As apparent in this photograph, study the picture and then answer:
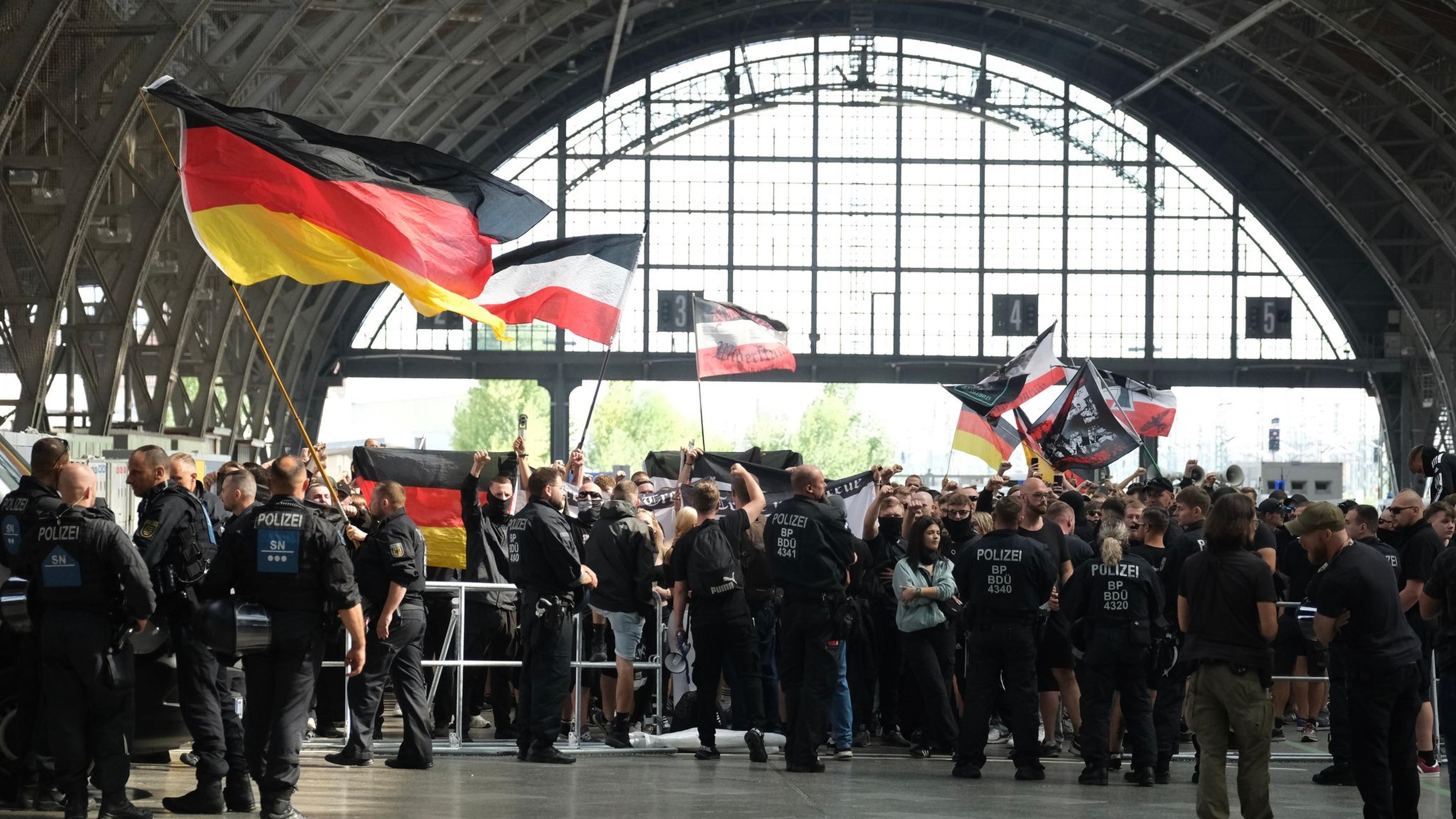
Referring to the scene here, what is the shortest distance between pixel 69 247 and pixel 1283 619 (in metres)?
17.2

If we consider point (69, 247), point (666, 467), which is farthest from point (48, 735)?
point (69, 247)

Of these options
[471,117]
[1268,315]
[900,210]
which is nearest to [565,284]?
[471,117]

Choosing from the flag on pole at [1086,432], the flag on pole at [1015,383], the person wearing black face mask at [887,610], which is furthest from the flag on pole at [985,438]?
the person wearing black face mask at [887,610]

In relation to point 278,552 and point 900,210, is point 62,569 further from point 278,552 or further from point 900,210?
point 900,210

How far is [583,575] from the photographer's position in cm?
1144

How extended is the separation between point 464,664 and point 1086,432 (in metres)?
11.4

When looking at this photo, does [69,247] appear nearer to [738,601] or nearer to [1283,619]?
[738,601]

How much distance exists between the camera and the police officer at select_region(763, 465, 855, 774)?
11.2 metres

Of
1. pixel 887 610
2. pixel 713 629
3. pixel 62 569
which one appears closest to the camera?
pixel 62 569

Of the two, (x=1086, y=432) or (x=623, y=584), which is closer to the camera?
(x=623, y=584)

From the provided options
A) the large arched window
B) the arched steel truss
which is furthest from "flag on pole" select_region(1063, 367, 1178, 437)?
the large arched window

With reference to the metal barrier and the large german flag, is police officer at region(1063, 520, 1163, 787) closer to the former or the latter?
the metal barrier

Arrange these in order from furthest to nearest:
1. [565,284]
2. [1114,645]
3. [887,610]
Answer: [565,284]
[887,610]
[1114,645]

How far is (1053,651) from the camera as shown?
41.3ft
